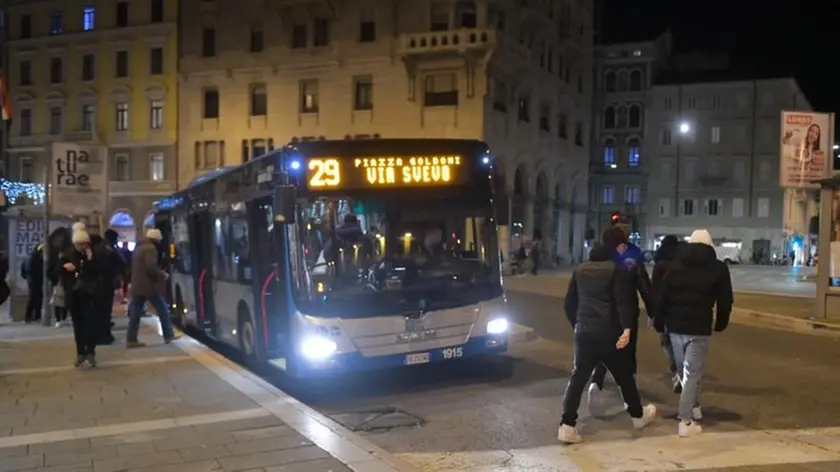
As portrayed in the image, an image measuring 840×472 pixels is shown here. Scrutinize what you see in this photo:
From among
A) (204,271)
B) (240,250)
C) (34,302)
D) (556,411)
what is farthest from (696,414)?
(34,302)

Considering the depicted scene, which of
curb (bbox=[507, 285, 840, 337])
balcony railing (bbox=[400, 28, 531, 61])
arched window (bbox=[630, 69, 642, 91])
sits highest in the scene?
arched window (bbox=[630, 69, 642, 91])

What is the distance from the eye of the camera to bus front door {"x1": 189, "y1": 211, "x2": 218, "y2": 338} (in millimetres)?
13461

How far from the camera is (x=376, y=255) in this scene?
30.6ft

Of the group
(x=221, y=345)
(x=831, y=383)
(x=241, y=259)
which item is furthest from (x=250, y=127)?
(x=831, y=383)

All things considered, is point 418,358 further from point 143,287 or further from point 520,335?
point 143,287

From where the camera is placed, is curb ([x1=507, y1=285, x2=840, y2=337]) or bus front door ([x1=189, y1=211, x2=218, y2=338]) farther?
curb ([x1=507, y1=285, x2=840, y2=337])

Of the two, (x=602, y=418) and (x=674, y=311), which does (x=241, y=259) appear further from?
(x=674, y=311)

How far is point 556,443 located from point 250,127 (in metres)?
40.7

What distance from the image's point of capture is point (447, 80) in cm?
4069

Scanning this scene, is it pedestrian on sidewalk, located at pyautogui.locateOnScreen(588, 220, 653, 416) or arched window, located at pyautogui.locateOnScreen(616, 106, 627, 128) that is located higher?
arched window, located at pyautogui.locateOnScreen(616, 106, 627, 128)

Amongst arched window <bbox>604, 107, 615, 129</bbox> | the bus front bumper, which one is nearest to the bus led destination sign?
the bus front bumper

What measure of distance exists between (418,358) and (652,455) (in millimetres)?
3305

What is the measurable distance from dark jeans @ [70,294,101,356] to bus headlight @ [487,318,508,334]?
17.1 ft

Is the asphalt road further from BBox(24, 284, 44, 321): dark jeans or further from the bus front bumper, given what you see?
BBox(24, 284, 44, 321): dark jeans
